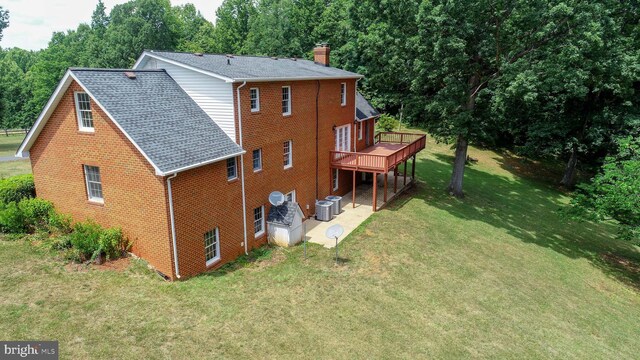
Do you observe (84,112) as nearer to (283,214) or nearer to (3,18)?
(283,214)

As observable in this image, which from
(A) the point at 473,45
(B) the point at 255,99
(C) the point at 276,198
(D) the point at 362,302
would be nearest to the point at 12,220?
(C) the point at 276,198

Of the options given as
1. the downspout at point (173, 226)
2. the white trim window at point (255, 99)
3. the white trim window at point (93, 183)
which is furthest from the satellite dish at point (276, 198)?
the white trim window at point (93, 183)

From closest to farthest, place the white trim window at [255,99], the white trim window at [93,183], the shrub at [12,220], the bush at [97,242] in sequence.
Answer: the bush at [97,242] → the white trim window at [93,183] → the shrub at [12,220] → the white trim window at [255,99]

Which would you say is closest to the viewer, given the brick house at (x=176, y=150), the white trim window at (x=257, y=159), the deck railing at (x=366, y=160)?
the brick house at (x=176, y=150)

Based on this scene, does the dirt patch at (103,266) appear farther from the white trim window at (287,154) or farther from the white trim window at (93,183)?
the white trim window at (287,154)

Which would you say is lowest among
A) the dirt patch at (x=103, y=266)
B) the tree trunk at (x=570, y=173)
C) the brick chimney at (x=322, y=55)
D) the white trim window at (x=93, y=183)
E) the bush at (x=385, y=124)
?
the tree trunk at (x=570, y=173)

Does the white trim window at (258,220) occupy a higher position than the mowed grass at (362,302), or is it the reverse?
the white trim window at (258,220)

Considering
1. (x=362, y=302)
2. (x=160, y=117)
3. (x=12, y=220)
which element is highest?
(x=160, y=117)

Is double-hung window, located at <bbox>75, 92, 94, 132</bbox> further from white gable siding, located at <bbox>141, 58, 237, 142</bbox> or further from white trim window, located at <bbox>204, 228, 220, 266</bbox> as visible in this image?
white trim window, located at <bbox>204, 228, 220, 266</bbox>
